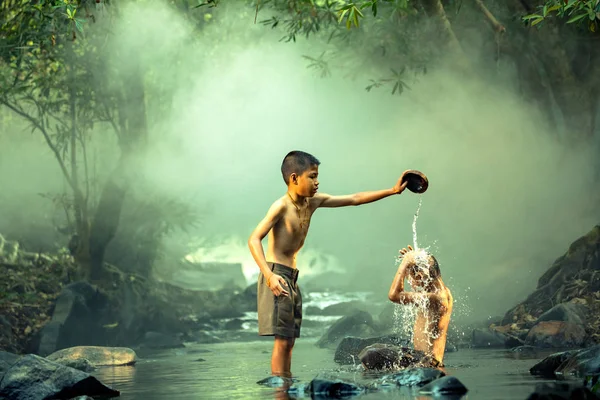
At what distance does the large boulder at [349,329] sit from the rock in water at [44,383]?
7.53 metres

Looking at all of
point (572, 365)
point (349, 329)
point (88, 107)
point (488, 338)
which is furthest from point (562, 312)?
point (88, 107)

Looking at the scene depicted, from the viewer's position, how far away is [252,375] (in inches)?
307

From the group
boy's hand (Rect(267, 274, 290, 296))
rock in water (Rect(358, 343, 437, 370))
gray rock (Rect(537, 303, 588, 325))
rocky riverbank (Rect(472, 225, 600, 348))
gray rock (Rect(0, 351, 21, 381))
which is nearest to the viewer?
boy's hand (Rect(267, 274, 290, 296))

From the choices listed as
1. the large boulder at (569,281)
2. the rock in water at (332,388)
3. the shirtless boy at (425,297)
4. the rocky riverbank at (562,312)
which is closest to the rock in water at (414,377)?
the rock in water at (332,388)

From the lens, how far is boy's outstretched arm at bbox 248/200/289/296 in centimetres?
656

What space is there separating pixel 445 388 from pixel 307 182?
219 centimetres

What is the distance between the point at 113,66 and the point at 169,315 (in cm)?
456

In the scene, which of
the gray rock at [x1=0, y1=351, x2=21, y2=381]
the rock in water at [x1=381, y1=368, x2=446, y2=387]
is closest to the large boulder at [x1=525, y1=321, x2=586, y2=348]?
the rock in water at [x1=381, y1=368, x2=446, y2=387]

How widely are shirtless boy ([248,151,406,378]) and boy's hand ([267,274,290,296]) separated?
204 mm

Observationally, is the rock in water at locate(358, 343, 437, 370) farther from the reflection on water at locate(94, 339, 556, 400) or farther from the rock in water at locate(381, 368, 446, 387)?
the rock in water at locate(381, 368, 446, 387)

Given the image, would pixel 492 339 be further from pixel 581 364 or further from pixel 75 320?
pixel 75 320

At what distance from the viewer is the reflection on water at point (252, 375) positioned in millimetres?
5602

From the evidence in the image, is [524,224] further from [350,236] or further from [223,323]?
[350,236]

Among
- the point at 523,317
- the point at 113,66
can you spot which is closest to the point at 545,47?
the point at 523,317
